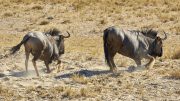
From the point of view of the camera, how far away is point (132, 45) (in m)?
13.8

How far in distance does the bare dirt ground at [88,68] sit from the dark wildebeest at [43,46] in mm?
371

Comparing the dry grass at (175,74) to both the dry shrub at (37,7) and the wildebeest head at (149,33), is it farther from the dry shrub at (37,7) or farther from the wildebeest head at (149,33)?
the dry shrub at (37,7)

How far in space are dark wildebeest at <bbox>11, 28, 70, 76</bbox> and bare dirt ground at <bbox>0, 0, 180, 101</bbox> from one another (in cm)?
37

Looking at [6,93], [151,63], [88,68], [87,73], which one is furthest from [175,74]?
[6,93]

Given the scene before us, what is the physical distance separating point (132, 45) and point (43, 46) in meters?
2.29

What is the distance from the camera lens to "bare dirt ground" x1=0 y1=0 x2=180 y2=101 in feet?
35.9

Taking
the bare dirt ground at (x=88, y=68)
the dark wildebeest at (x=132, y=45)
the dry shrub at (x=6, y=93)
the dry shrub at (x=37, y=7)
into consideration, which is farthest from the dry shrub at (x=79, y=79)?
the dry shrub at (x=37, y=7)

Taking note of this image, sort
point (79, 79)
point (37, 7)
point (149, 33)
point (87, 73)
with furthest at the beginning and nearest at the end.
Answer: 1. point (37, 7)
2. point (149, 33)
3. point (87, 73)
4. point (79, 79)

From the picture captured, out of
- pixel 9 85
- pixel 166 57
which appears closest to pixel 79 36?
pixel 166 57

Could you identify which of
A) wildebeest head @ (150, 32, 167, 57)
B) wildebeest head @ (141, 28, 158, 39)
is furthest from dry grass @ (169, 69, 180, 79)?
wildebeest head @ (141, 28, 158, 39)

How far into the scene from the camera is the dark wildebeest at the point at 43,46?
13234 mm

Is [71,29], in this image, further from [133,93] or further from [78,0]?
[133,93]

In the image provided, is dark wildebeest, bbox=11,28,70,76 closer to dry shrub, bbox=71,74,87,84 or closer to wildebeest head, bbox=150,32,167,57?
dry shrub, bbox=71,74,87,84

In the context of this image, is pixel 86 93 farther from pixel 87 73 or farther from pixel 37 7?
pixel 37 7
